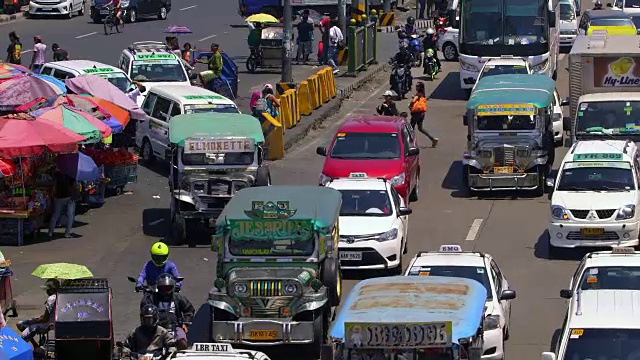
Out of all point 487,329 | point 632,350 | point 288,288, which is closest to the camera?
point 632,350

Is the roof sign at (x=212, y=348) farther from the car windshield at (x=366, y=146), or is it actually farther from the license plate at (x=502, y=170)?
the license plate at (x=502, y=170)

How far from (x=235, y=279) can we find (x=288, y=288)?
29.5 inches

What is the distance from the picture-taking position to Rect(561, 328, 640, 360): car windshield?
51.9 feet

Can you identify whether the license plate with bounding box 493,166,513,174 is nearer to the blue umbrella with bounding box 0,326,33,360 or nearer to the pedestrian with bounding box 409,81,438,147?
the pedestrian with bounding box 409,81,438,147

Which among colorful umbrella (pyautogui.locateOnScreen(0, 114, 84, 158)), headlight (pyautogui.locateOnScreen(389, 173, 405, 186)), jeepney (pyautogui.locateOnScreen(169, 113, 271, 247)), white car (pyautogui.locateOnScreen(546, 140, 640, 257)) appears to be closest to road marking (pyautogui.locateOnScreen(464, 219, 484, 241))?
headlight (pyautogui.locateOnScreen(389, 173, 405, 186))

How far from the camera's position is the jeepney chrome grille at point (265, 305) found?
19797 millimetres

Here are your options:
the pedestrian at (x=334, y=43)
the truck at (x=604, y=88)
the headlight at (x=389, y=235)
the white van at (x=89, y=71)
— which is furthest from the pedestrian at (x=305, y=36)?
the headlight at (x=389, y=235)

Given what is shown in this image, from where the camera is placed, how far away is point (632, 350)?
621 inches

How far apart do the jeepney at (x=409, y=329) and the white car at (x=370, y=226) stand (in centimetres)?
812

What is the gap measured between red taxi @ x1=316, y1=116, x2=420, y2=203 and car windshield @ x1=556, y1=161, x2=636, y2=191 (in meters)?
3.39

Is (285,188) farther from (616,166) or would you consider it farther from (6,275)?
(616,166)

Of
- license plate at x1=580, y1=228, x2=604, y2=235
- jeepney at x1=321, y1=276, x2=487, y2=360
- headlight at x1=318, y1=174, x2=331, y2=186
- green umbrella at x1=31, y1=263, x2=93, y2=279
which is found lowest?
license plate at x1=580, y1=228, x2=604, y2=235

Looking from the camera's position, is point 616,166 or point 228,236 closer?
point 228,236

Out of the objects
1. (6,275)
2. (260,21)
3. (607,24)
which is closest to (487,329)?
(6,275)
